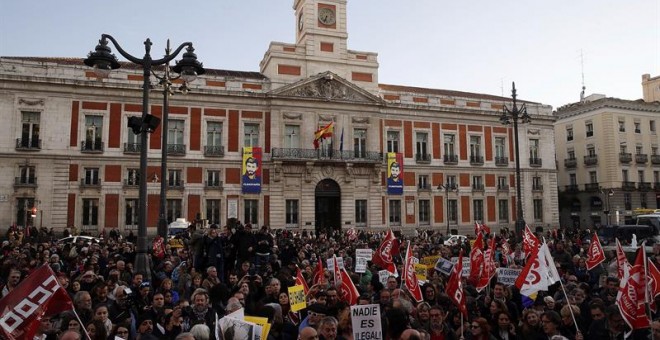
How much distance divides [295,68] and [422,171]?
42.6ft

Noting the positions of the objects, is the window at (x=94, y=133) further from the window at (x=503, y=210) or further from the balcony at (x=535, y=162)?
the balcony at (x=535, y=162)

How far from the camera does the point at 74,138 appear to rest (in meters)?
34.2

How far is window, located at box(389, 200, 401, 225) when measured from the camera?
40.5m

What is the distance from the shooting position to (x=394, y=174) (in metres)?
40.1

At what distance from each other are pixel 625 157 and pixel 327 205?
3084 cm

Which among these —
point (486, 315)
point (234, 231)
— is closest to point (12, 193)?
point (234, 231)

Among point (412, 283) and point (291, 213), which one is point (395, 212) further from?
point (412, 283)

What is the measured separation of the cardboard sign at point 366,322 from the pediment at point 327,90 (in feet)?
109

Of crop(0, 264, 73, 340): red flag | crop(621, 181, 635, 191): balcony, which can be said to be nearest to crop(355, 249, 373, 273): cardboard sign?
crop(0, 264, 73, 340): red flag

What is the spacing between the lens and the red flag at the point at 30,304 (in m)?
5.09

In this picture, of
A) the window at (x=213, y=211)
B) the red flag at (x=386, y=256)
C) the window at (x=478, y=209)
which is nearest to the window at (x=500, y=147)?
the window at (x=478, y=209)

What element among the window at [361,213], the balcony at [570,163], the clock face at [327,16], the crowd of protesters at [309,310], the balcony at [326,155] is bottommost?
the crowd of protesters at [309,310]

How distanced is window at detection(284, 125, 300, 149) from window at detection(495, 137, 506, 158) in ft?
58.4

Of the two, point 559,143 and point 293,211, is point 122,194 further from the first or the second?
point 559,143
